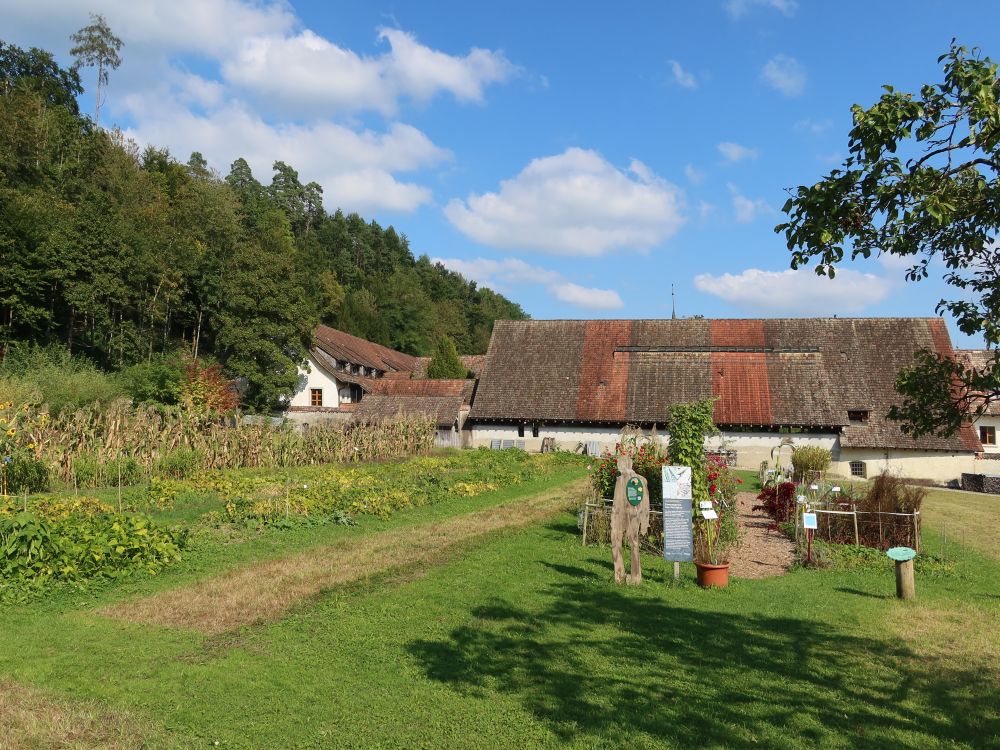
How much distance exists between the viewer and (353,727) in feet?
19.5

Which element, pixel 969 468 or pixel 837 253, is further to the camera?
pixel 969 468

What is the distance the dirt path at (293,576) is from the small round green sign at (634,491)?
385 centimetres

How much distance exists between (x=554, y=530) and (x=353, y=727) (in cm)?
1018

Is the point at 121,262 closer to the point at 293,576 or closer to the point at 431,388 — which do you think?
the point at 431,388

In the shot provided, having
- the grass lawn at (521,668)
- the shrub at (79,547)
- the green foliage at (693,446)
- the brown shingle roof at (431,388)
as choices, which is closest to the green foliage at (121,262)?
the brown shingle roof at (431,388)

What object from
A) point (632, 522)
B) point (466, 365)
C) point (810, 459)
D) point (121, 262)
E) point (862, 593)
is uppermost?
point (121, 262)

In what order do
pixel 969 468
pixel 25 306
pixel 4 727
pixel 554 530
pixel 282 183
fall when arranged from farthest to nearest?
pixel 282 183 < pixel 25 306 < pixel 969 468 < pixel 554 530 < pixel 4 727

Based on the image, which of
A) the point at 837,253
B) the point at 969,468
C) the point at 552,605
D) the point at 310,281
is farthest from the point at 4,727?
the point at 310,281

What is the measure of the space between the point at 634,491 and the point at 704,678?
4.38 metres

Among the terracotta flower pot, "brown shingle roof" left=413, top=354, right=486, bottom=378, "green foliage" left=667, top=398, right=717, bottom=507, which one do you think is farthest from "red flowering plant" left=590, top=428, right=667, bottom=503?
"brown shingle roof" left=413, top=354, right=486, bottom=378

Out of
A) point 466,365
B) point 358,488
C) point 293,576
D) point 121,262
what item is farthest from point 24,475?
point 466,365

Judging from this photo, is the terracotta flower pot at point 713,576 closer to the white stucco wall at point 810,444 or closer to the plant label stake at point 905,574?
the plant label stake at point 905,574

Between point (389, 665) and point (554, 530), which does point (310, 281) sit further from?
point (389, 665)

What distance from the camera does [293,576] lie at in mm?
11078
